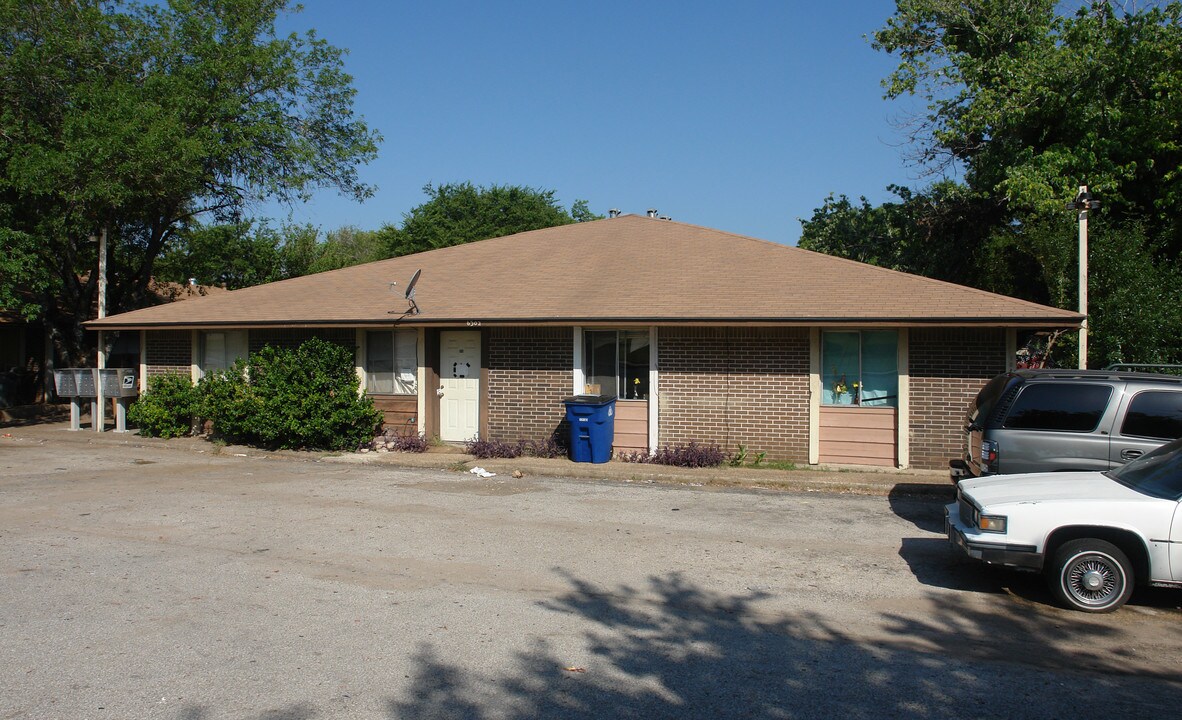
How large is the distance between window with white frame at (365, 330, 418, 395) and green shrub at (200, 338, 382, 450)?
1.62 feet

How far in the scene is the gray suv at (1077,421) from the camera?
8320 mm

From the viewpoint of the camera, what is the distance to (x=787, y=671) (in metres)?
5.24

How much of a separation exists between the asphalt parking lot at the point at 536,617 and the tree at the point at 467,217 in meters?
28.7

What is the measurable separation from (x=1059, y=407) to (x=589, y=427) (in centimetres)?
720

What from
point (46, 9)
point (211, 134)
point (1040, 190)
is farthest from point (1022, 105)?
point (46, 9)

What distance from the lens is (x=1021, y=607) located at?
6.72 meters

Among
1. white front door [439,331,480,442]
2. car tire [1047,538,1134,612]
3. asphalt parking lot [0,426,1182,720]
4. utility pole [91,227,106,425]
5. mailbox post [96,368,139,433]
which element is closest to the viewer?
asphalt parking lot [0,426,1182,720]

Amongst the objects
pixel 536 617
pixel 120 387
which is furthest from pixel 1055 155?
pixel 120 387

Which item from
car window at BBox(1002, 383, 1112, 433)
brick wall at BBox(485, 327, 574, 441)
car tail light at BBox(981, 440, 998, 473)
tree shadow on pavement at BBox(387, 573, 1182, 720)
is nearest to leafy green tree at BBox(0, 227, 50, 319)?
brick wall at BBox(485, 327, 574, 441)

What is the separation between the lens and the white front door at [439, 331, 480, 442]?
15773 millimetres

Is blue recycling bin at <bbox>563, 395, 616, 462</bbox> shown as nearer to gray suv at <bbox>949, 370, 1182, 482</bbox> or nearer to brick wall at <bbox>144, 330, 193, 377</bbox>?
gray suv at <bbox>949, 370, 1182, 482</bbox>

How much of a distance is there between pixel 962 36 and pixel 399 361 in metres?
17.5

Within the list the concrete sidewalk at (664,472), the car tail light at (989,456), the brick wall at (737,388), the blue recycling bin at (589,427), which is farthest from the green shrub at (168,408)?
the car tail light at (989,456)

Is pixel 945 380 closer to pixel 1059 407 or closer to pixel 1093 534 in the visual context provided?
pixel 1059 407
